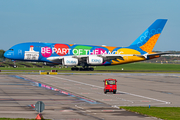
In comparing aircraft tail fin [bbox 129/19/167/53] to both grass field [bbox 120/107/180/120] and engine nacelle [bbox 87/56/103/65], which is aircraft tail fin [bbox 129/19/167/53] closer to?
engine nacelle [bbox 87/56/103/65]

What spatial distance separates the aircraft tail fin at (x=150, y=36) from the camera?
78.8m

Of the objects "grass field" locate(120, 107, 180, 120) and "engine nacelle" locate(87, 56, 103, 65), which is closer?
"grass field" locate(120, 107, 180, 120)

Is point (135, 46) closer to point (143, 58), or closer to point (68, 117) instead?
point (143, 58)

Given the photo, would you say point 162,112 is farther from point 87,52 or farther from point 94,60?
point 87,52

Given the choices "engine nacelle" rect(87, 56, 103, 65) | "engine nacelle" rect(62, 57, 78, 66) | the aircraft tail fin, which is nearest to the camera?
"engine nacelle" rect(62, 57, 78, 66)

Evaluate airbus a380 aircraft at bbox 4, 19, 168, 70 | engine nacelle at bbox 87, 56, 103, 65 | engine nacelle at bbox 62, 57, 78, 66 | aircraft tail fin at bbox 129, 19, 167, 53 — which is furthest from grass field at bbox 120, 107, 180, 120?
aircraft tail fin at bbox 129, 19, 167, 53

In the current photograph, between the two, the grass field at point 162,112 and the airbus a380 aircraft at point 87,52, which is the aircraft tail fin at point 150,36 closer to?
the airbus a380 aircraft at point 87,52

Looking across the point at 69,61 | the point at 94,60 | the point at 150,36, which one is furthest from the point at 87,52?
the point at 150,36

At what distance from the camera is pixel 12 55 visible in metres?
71.4

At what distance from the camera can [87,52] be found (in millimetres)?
74875

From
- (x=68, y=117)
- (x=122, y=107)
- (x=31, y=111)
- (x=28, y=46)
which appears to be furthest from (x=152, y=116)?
(x=28, y=46)

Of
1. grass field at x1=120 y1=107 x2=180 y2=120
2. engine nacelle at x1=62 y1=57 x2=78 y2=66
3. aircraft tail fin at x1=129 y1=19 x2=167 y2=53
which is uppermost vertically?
aircraft tail fin at x1=129 y1=19 x2=167 y2=53

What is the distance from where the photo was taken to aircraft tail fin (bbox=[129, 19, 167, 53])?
7881 centimetres

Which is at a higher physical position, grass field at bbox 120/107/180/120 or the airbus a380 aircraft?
the airbus a380 aircraft
